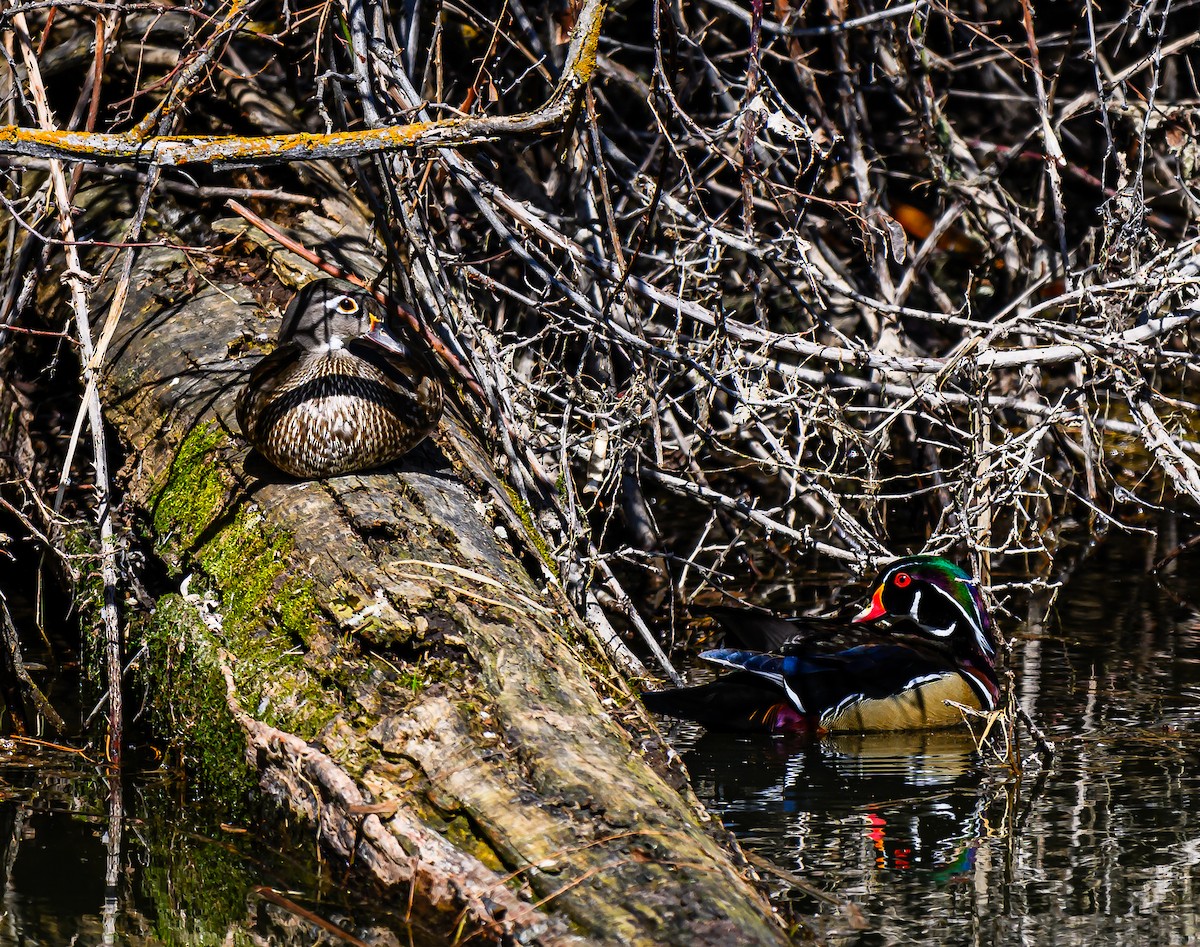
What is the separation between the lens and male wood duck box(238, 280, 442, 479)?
427cm

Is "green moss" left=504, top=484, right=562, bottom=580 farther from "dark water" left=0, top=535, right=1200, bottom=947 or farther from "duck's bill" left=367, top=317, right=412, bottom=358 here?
"dark water" left=0, top=535, right=1200, bottom=947

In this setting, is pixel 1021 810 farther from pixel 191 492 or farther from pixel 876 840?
pixel 191 492

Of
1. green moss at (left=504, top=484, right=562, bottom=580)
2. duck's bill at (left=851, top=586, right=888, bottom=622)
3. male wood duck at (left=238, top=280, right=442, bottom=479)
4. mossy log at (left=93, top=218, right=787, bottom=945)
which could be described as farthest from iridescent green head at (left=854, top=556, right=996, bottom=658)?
male wood duck at (left=238, top=280, right=442, bottom=479)

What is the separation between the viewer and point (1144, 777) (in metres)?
4.34

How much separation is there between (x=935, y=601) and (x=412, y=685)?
105 inches

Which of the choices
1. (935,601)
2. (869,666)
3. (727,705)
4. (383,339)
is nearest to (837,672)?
(869,666)

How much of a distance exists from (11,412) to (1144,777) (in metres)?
4.48

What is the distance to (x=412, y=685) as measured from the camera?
3.49 meters

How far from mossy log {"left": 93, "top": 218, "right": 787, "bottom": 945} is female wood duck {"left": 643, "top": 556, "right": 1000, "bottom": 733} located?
1.00 m

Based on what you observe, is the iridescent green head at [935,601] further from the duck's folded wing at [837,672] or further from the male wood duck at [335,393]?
the male wood duck at [335,393]

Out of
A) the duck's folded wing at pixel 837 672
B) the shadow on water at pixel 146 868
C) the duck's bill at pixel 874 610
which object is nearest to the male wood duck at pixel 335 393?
the shadow on water at pixel 146 868

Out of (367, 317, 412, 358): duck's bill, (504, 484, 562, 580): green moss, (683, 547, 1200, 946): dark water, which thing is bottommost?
(683, 547, 1200, 946): dark water

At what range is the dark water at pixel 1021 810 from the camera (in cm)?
336

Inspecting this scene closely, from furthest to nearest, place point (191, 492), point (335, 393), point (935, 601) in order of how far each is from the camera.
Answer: point (935, 601), point (191, 492), point (335, 393)
